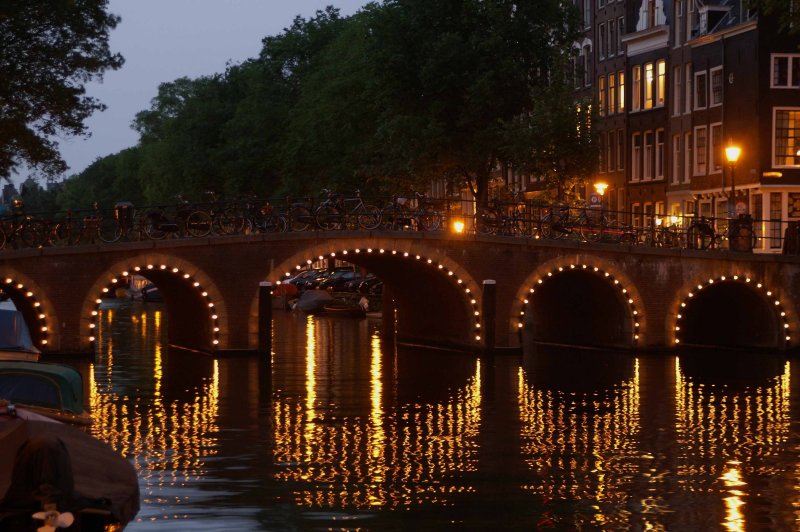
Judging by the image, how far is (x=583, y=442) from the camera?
28.0 meters

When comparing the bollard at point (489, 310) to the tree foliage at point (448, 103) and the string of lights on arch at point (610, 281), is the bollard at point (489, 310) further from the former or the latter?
the tree foliage at point (448, 103)

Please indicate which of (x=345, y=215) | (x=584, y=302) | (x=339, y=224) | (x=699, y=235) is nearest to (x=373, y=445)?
(x=345, y=215)

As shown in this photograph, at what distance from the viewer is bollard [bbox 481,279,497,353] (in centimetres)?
4762

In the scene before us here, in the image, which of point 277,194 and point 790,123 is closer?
point 790,123

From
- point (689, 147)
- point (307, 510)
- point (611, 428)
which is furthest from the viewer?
point (689, 147)

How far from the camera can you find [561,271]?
49.5 meters

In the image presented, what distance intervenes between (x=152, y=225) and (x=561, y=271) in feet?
41.1

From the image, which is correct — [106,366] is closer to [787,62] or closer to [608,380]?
[608,380]

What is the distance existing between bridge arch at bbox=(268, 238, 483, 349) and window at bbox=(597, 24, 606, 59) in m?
22.7

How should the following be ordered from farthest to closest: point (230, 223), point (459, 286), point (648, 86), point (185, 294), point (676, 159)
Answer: point (648, 86) → point (676, 159) → point (185, 294) → point (459, 286) → point (230, 223)

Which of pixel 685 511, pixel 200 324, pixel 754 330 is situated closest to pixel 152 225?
pixel 200 324

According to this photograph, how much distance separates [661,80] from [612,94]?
16.5ft

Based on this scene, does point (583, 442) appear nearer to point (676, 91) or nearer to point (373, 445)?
point (373, 445)

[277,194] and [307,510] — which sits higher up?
[277,194]
